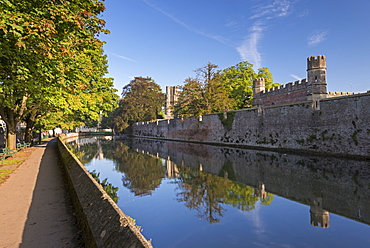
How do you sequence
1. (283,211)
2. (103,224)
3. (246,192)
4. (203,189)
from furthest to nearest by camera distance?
(203,189), (246,192), (283,211), (103,224)

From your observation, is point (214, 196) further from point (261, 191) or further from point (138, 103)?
point (138, 103)

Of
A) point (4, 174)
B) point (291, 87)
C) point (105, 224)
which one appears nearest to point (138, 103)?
point (291, 87)

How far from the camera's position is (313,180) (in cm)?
963

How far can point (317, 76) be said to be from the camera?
89.8 ft

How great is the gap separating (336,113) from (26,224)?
1773 cm

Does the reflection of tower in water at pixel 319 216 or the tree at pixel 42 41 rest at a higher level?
the tree at pixel 42 41

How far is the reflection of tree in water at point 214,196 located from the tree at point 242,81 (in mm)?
32064

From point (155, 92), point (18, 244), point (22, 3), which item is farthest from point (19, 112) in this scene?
point (155, 92)

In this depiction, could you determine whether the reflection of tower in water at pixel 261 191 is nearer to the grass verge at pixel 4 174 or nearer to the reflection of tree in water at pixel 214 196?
the reflection of tree in water at pixel 214 196

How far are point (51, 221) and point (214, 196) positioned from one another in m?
4.93

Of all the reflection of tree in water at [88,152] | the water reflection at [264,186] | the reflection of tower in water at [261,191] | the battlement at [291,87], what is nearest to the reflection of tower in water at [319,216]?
the water reflection at [264,186]

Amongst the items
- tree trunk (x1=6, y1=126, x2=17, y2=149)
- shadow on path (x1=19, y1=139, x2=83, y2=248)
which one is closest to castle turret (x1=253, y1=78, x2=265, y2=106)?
tree trunk (x1=6, y1=126, x2=17, y2=149)

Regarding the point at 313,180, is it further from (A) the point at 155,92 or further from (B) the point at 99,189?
(A) the point at 155,92

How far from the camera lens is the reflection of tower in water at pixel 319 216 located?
5.84m
